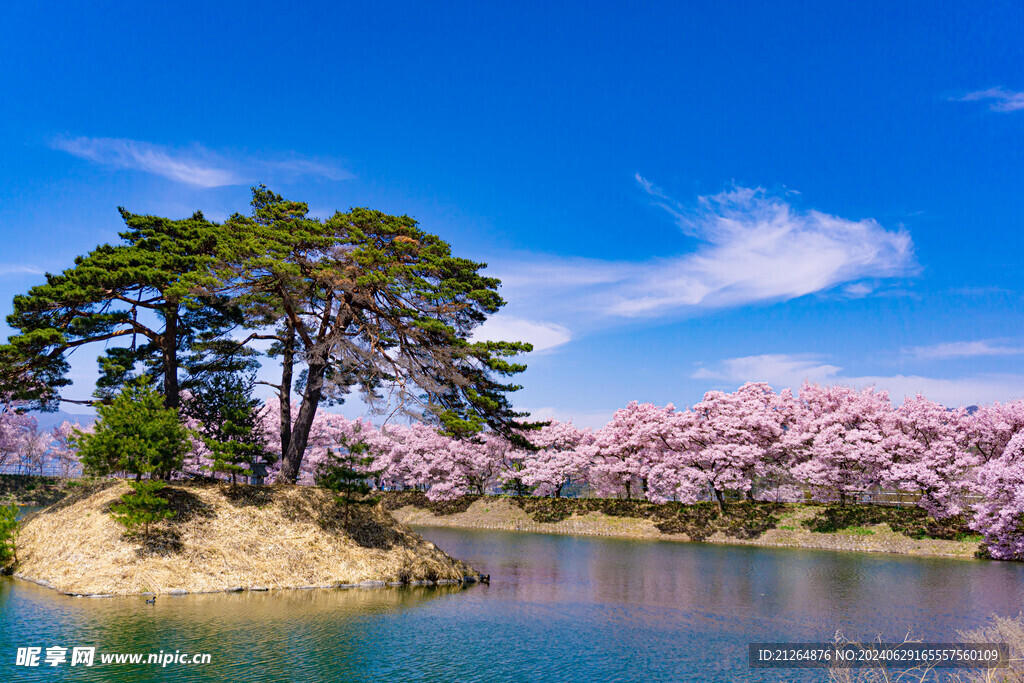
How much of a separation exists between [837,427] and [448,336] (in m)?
39.5

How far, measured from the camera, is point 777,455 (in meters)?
54.2

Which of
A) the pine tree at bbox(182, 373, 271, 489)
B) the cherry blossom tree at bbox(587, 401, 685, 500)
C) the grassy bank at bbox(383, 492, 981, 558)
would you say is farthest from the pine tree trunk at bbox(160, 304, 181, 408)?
the cherry blossom tree at bbox(587, 401, 685, 500)

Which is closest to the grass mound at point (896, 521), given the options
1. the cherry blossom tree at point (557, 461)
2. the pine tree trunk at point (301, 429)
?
the cherry blossom tree at point (557, 461)

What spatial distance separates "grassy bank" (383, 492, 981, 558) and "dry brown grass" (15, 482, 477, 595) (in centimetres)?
2345

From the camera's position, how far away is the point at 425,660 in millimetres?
13969

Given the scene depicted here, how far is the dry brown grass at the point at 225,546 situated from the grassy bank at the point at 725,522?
23.5 metres

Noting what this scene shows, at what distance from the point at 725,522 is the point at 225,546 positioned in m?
42.1

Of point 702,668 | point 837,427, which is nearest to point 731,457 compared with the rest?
point 837,427

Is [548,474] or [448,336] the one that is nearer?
[448,336]

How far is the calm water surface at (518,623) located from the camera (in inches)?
527

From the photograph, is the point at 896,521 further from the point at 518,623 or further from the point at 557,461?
the point at 518,623

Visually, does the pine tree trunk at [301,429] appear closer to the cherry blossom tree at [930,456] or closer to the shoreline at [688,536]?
the shoreline at [688,536]

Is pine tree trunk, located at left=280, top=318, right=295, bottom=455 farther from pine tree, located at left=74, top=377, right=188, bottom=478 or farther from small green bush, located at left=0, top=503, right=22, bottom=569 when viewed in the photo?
small green bush, located at left=0, top=503, right=22, bottom=569

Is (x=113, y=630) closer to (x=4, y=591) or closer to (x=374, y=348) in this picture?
(x=4, y=591)
